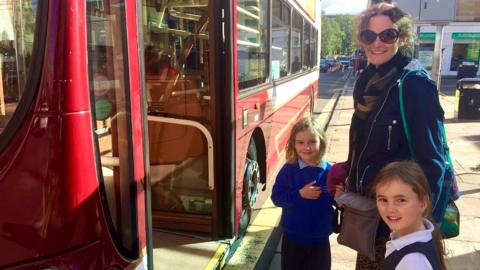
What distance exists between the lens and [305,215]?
9.02 feet

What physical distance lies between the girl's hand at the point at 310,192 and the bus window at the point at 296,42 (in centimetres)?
428

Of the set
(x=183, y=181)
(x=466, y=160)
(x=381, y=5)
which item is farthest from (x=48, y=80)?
(x=466, y=160)

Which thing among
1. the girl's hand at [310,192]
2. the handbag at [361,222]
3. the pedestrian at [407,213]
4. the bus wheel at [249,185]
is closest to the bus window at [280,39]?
the bus wheel at [249,185]

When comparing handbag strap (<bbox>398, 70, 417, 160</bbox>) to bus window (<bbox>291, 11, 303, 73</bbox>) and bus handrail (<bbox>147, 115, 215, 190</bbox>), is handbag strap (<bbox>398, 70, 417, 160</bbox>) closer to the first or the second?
bus handrail (<bbox>147, 115, 215, 190</bbox>)

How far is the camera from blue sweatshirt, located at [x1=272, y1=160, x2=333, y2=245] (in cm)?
274

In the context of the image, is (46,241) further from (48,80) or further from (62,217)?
(48,80)

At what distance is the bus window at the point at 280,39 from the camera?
5197mm

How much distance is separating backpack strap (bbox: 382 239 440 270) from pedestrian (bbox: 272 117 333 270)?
912 mm

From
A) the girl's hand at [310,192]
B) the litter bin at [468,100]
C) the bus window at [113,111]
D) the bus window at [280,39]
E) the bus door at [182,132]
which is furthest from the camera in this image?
the litter bin at [468,100]

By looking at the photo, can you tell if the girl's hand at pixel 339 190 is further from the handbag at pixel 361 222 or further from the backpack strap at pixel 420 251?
the backpack strap at pixel 420 251

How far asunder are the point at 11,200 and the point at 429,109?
5.39ft

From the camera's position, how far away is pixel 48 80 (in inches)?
67.6

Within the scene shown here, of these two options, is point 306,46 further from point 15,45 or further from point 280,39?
point 15,45

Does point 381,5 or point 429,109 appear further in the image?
point 381,5
